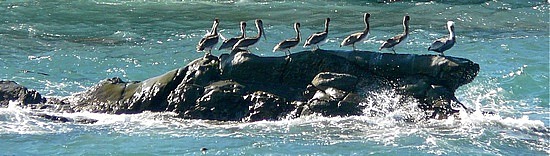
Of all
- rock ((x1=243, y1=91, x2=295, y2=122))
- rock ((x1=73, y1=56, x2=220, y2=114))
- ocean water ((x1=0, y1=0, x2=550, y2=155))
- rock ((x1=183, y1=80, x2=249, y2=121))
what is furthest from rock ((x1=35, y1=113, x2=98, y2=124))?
rock ((x1=243, y1=91, x2=295, y2=122))

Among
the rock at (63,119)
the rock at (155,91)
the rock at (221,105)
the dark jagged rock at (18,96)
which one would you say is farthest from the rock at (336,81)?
the dark jagged rock at (18,96)

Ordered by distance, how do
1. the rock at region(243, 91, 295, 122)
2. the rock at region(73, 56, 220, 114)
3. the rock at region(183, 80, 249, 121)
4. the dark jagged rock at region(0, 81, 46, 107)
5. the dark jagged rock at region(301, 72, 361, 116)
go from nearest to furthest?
the dark jagged rock at region(301, 72, 361, 116) → the rock at region(243, 91, 295, 122) → the rock at region(183, 80, 249, 121) → the rock at region(73, 56, 220, 114) → the dark jagged rock at region(0, 81, 46, 107)

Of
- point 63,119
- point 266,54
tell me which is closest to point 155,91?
point 63,119

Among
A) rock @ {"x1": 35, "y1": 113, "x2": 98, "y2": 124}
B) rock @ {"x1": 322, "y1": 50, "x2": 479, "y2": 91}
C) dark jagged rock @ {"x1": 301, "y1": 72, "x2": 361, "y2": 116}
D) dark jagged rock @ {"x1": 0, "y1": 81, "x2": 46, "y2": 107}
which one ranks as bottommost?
rock @ {"x1": 35, "y1": 113, "x2": 98, "y2": 124}

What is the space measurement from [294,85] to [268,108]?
0.72 metres

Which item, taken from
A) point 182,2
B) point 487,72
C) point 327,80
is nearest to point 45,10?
point 182,2

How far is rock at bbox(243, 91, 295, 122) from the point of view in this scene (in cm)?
1622

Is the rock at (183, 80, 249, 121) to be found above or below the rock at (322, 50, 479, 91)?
below

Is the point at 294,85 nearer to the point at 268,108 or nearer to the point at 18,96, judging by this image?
the point at 268,108

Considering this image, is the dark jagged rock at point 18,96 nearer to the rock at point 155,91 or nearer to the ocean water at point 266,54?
the ocean water at point 266,54

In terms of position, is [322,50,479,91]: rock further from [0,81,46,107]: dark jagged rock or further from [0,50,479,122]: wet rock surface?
[0,81,46,107]: dark jagged rock

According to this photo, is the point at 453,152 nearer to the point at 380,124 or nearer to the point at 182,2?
the point at 380,124

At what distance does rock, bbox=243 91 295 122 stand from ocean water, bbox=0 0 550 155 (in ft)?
0.75

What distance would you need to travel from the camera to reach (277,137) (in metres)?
15.4
